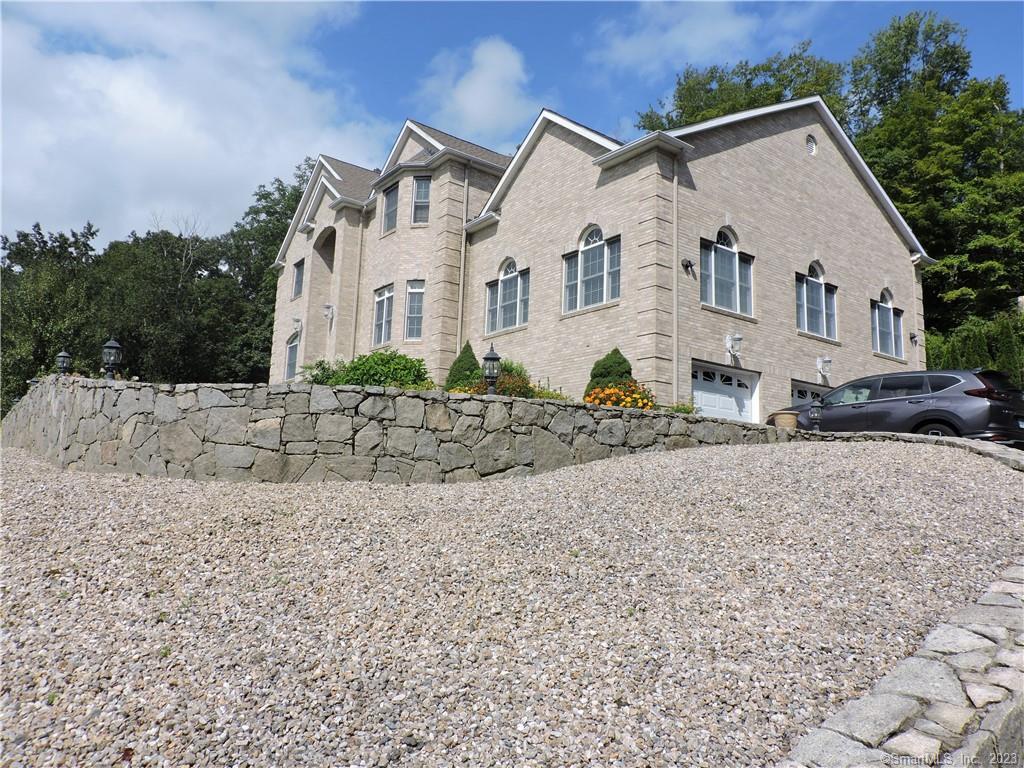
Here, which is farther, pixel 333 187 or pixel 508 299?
pixel 333 187

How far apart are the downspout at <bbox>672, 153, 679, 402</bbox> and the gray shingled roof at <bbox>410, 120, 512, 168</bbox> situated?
721cm

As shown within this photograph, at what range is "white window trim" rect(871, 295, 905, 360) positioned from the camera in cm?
1958

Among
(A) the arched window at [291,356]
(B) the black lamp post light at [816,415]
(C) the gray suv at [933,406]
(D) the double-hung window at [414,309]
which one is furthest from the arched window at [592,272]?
(A) the arched window at [291,356]

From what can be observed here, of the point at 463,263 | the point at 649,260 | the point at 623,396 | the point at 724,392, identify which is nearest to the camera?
the point at 623,396

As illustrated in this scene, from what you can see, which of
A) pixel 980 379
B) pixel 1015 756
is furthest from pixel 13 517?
pixel 980 379

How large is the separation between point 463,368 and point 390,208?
6.86 m

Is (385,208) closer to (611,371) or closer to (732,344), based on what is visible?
(611,371)

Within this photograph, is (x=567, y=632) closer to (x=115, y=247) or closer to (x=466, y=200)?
(x=466, y=200)

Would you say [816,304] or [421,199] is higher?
[421,199]

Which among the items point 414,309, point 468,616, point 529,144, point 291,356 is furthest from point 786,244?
point 291,356

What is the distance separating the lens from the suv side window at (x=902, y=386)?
38.9 feet

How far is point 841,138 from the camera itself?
1981 cm

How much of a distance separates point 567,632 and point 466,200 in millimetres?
17263

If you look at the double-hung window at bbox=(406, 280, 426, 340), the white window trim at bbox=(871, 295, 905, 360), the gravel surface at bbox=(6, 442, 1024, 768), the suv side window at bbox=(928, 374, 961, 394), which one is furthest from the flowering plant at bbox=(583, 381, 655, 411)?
the white window trim at bbox=(871, 295, 905, 360)
